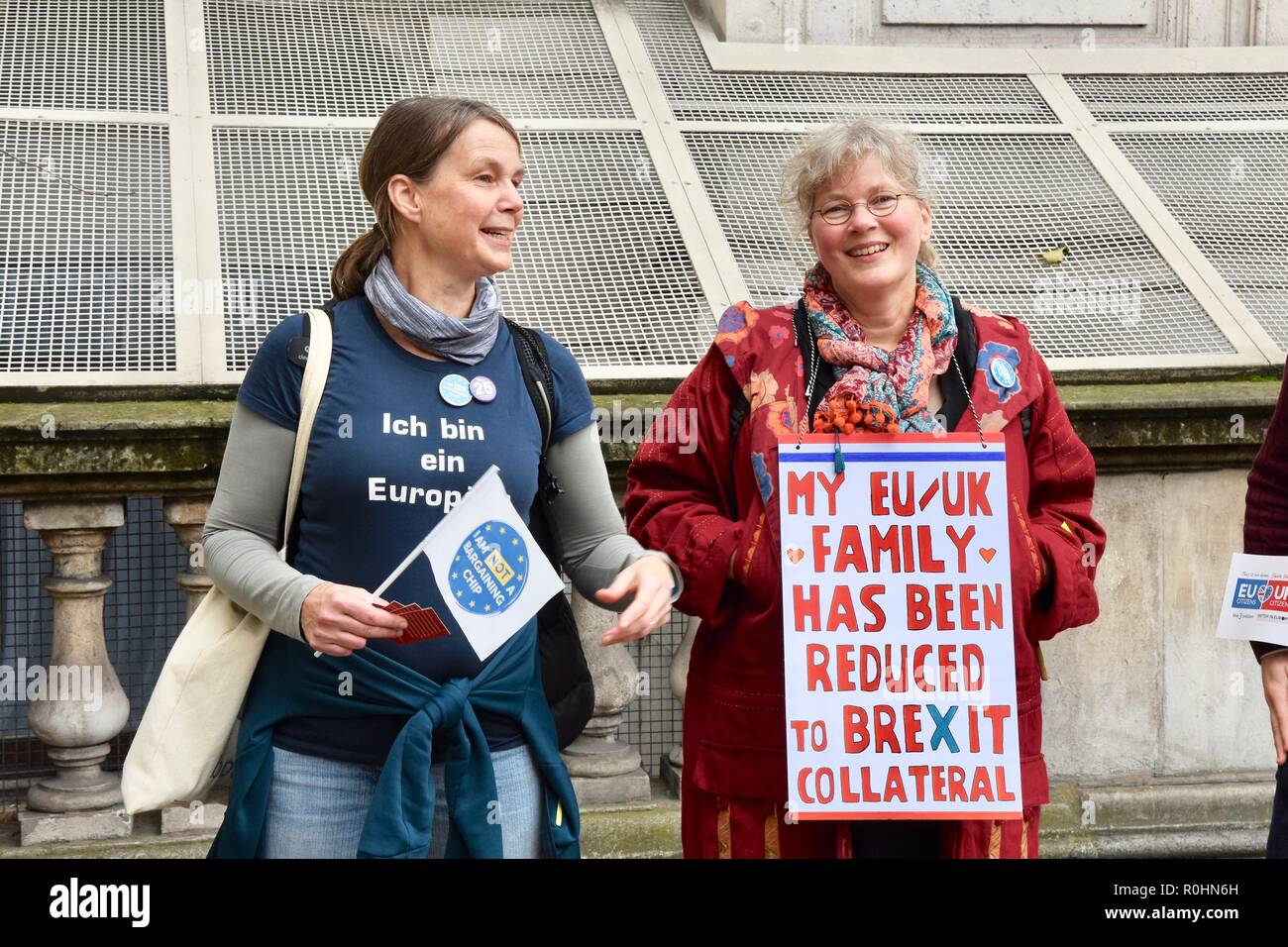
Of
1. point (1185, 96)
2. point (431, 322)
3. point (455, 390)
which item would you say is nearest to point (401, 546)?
point (455, 390)

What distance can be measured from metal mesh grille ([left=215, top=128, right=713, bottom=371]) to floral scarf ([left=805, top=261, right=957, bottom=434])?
2.15m

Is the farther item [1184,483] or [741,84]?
[741,84]

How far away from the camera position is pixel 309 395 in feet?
8.91

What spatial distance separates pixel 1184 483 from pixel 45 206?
3.85 m

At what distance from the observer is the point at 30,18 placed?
21.2ft

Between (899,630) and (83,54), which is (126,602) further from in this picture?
(899,630)

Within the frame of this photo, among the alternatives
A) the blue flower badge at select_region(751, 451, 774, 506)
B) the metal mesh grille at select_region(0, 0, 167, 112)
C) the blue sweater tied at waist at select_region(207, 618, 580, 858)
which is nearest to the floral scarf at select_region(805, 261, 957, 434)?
the blue flower badge at select_region(751, 451, 774, 506)

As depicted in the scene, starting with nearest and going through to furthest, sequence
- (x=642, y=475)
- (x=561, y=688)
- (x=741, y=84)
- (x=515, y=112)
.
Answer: (x=561, y=688) → (x=642, y=475) → (x=515, y=112) → (x=741, y=84)

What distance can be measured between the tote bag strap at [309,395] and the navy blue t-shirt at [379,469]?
0.04 feet

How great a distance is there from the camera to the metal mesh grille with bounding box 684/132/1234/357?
563cm

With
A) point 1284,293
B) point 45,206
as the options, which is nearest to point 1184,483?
point 1284,293

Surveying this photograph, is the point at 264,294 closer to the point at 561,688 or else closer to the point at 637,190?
the point at 637,190

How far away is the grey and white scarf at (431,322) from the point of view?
2.78 meters

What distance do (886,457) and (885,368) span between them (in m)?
0.18
